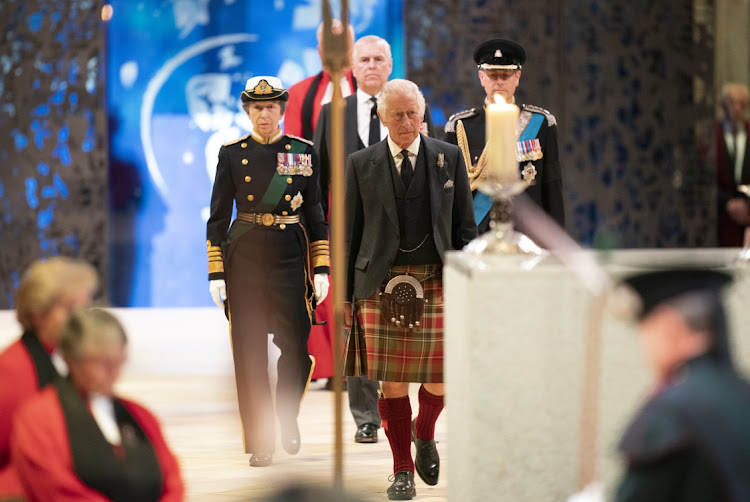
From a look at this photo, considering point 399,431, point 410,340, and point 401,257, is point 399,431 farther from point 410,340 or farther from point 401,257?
point 401,257

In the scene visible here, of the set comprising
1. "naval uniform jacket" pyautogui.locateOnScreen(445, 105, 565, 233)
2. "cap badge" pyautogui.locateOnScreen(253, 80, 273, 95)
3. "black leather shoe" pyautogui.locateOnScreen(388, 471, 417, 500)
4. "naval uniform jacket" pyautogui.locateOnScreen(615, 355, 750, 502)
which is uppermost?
"cap badge" pyautogui.locateOnScreen(253, 80, 273, 95)

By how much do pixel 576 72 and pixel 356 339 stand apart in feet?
16.7

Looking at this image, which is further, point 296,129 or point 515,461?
point 296,129

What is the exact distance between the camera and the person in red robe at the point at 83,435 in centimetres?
275

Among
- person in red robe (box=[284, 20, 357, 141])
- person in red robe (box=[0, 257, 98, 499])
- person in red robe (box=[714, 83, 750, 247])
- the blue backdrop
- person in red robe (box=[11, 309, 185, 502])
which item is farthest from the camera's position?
the blue backdrop

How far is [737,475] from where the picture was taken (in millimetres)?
1978

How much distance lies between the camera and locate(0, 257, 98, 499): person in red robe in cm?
308

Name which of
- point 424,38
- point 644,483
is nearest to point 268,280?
point 644,483

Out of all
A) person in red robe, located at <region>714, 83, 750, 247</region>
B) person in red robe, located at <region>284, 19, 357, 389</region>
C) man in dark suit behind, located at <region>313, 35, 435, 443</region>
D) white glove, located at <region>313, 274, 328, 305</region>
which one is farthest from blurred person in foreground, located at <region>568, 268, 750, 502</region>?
person in red robe, located at <region>714, 83, 750, 247</region>

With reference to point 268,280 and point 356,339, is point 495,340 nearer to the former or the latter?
point 356,339

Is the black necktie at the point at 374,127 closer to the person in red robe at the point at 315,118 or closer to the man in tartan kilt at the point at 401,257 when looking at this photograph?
the person in red robe at the point at 315,118

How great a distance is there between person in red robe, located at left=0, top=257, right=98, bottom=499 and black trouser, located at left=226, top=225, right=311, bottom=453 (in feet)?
7.11

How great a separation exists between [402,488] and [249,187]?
1.50 metres

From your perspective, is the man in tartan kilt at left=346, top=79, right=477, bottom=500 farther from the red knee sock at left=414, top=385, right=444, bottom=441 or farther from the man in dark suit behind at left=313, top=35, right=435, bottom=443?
the man in dark suit behind at left=313, top=35, right=435, bottom=443
